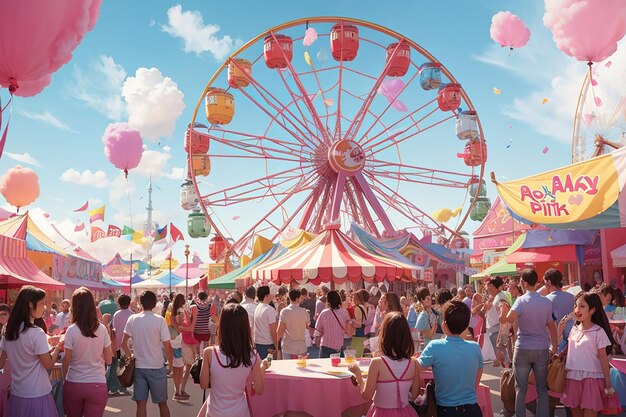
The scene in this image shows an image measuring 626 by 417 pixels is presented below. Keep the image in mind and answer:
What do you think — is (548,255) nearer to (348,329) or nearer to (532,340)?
(348,329)

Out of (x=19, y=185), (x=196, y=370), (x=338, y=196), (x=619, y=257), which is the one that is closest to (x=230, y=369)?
(x=196, y=370)

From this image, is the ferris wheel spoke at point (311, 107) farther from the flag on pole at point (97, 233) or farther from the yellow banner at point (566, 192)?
the flag on pole at point (97, 233)

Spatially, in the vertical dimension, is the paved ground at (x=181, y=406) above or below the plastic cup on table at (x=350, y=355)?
below

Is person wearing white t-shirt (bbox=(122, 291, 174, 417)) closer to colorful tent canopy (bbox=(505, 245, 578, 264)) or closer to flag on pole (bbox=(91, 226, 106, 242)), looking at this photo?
colorful tent canopy (bbox=(505, 245, 578, 264))

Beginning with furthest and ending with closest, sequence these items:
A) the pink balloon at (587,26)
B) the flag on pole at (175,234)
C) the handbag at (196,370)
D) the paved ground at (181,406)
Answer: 1. the flag on pole at (175,234)
2. the pink balloon at (587,26)
3. the paved ground at (181,406)
4. the handbag at (196,370)

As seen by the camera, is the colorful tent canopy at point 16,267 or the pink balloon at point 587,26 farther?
the colorful tent canopy at point 16,267

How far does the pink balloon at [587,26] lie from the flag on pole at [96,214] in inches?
867

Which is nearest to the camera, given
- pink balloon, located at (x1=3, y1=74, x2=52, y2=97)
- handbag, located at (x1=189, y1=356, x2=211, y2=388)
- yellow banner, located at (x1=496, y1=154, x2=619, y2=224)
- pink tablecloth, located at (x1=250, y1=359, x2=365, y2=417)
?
handbag, located at (x1=189, y1=356, x2=211, y2=388)

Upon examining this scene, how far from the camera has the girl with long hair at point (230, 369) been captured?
3904 mm

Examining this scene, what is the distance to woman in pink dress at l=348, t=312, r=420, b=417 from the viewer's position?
152 inches

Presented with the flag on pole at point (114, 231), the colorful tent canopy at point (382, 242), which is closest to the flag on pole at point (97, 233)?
the flag on pole at point (114, 231)

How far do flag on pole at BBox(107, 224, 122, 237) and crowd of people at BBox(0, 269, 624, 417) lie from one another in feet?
A: 86.1

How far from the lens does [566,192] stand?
388 inches

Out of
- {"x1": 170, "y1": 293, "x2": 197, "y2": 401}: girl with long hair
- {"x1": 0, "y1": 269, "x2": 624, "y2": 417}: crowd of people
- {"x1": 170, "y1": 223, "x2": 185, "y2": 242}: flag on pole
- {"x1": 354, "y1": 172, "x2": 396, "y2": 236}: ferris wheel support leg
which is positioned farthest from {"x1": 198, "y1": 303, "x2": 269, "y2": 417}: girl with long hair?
{"x1": 170, "y1": 223, "x2": 185, "y2": 242}: flag on pole
